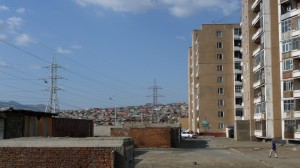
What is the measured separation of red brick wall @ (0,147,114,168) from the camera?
1245cm

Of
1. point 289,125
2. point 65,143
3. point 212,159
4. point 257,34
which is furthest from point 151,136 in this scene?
point 65,143

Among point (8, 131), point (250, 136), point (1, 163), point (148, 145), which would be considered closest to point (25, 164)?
point (1, 163)

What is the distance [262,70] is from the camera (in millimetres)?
65438

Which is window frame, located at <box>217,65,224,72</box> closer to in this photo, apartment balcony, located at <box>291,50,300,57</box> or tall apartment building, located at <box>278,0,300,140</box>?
tall apartment building, located at <box>278,0,300,140</box>

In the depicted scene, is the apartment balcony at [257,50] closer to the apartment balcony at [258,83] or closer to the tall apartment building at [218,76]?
the apartment balcony at [258,83]

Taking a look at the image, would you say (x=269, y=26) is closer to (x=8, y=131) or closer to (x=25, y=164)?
(x=8, y=131)

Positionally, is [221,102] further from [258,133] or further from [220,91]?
[258,133]

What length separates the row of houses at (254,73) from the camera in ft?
189

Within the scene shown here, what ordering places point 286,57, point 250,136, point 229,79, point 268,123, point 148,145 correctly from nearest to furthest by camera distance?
point 148,145
point 286,57
point 268,123
point 250,136
point 229,79

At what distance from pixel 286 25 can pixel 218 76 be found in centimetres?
4329

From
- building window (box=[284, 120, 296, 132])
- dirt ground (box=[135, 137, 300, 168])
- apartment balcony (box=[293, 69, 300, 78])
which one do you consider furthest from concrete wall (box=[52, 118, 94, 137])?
apartment balcony (box=[293, 69, 300, 78])

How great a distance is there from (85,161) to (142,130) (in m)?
40.2

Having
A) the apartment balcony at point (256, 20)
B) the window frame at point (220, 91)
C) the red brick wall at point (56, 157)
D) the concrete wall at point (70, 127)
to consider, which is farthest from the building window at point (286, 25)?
the red brick wall at point (56, 157)

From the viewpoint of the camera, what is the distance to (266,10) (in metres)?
63.2
